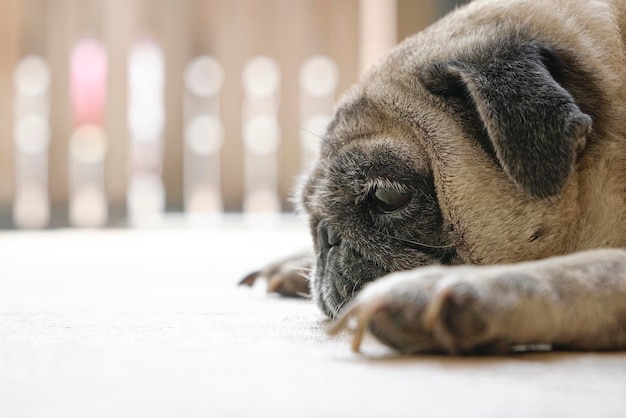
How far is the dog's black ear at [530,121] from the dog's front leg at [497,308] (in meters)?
0.26

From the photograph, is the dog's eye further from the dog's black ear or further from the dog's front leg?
the dog's front leg

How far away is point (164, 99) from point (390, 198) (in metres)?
5.88

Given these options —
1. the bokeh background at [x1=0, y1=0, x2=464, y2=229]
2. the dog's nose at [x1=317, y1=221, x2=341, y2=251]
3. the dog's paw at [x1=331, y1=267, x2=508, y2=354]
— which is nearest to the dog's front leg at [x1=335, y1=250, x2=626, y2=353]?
the dog's paw at [x1=331, y1=267, x2=508, y2=354]

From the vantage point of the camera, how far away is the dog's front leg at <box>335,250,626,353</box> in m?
1.18

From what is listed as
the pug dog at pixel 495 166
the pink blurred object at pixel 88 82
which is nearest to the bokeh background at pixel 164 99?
the pink blurred object at pixel 88 82

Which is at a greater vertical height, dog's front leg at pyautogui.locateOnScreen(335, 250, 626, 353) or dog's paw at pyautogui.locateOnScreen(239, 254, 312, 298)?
dog's front leg at pyautogui.locateOnScreen(335, 250, 626, 353)

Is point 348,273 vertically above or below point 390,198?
below

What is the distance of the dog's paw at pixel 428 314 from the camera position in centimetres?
117

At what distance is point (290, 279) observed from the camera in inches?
95.4

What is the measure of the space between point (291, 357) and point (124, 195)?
20.5ft

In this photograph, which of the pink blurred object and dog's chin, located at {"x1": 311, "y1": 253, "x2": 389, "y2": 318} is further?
the pink blurred object

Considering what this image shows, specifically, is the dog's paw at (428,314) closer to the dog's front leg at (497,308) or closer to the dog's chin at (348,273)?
the dog's front leg at (497,308)

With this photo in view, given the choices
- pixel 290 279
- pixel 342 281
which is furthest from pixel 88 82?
pixel 342 281

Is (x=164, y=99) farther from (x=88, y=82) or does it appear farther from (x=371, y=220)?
(x=371, y=220)
